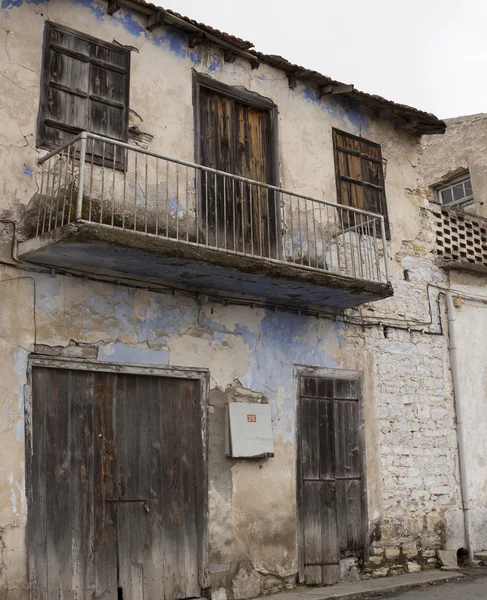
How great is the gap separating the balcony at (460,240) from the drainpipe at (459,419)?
55 cm

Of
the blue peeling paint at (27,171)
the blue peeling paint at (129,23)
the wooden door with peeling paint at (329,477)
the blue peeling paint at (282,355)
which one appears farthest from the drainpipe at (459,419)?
the blue peeling paint at (27,171)

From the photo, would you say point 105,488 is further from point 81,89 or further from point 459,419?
point 459,419

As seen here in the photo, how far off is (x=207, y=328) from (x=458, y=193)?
31.8 ft

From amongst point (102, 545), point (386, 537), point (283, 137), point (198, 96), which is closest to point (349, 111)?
point (283, 137)

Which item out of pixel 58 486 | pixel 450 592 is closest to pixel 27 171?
pixel 58 486

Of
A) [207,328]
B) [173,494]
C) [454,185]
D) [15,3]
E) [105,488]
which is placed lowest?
[173,494]

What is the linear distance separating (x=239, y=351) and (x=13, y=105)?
3600 millimetres

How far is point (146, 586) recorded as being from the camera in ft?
24.6

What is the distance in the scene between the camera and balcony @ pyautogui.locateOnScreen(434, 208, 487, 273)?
11.3 metres

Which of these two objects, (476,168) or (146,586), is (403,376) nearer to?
(146,586)

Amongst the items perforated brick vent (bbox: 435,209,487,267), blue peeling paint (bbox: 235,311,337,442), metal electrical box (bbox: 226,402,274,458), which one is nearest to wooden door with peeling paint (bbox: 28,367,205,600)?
metal electrical box (bbox: 226,402,274,458)

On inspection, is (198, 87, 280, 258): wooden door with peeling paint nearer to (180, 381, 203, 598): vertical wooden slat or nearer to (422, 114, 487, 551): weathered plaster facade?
(180, 381, 203, 598): vertical wooden slat

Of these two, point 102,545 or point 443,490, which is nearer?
point 102,545

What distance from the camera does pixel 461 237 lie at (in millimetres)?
11664
